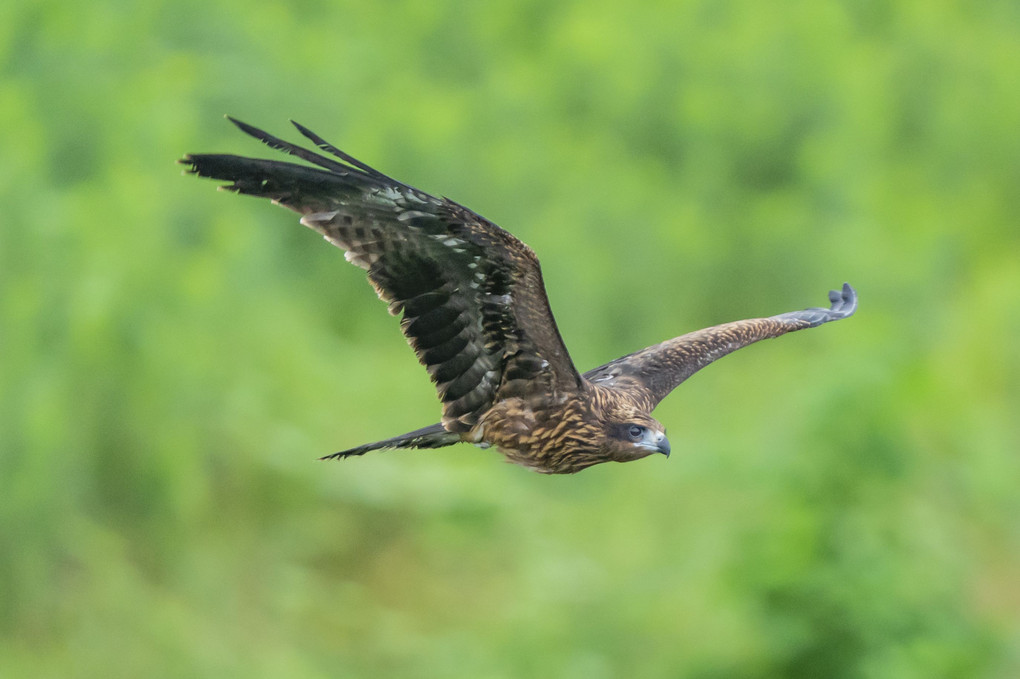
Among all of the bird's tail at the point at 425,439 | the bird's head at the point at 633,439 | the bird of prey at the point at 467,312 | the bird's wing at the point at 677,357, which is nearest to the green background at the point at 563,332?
the bird's wing at the point at 677,357

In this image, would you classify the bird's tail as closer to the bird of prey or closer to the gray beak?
the bird of prey

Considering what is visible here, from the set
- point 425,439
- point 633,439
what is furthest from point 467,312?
point 633,439

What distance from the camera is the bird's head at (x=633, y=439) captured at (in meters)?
7.42

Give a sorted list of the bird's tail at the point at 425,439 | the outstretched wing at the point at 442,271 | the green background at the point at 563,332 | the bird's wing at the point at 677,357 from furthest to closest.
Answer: the green background at the point at 563,332
the bird's wing at the point at 677,357
the bird's tail at the point at 425,439
the outstretched wing at the point at 442,271

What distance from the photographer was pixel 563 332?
17.8 m

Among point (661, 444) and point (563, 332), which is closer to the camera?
point (661, 444)

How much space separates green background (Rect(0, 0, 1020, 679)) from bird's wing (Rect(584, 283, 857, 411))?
3491 mm

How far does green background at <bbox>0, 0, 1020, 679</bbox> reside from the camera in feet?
42.1

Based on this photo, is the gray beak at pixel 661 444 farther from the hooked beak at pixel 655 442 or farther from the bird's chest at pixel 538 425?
the bird's chest at pixel 538 425

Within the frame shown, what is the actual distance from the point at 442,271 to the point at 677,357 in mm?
2067

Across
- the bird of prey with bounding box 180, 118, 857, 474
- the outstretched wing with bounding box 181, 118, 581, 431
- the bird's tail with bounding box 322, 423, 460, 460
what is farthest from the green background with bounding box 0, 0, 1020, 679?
the outstretched wing with bounding box 181, 118, 581, 431

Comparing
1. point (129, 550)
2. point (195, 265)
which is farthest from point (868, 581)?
point (195, 265)

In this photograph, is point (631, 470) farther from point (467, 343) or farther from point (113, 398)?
point (467, 343)

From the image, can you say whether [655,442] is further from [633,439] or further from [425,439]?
[425,439]
